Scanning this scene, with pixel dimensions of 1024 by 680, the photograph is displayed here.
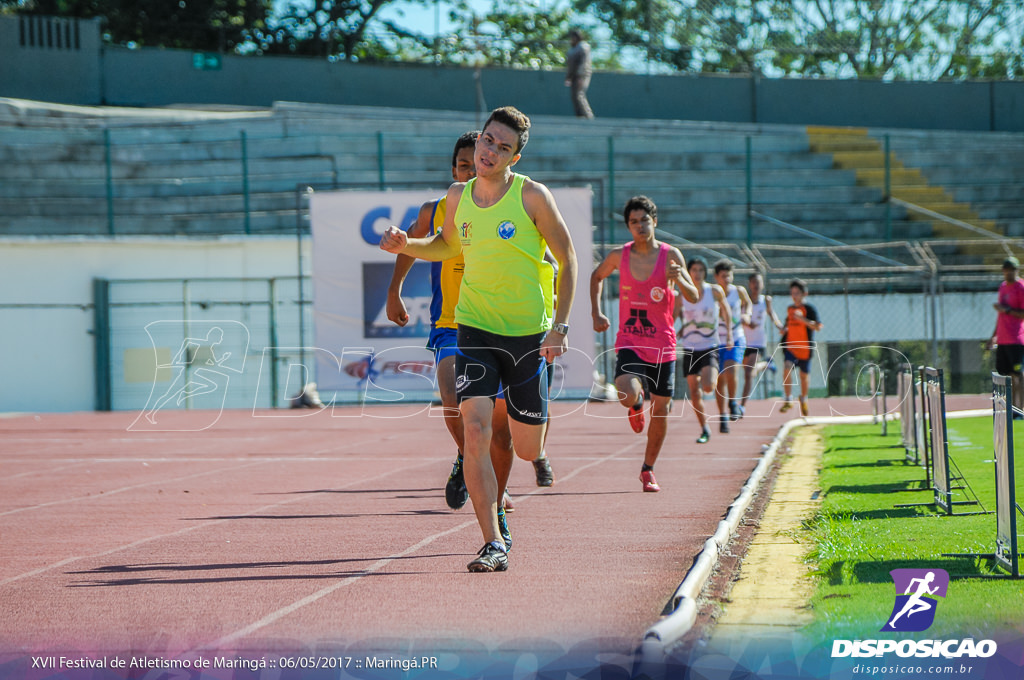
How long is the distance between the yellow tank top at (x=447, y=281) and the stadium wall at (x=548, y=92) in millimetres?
28040

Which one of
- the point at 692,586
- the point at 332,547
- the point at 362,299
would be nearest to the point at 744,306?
the point at 362,299

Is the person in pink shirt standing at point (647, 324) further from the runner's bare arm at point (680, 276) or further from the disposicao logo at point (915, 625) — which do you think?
the disposicao logo at point (915, 625)

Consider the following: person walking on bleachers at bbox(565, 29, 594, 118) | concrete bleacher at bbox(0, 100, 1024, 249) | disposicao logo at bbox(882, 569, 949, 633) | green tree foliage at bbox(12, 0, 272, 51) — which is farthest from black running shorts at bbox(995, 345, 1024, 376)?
green tree foliage at bbox(12, 0, 272, 51)

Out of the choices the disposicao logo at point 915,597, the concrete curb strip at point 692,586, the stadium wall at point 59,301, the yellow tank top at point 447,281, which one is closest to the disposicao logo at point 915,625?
the disposicao logo at point 915,597

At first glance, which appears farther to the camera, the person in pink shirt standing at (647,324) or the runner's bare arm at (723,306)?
the runner's bare arm at (723,306)

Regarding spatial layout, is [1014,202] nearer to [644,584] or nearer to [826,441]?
[826,441]

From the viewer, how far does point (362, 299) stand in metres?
22.1

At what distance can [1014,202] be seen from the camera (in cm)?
2925

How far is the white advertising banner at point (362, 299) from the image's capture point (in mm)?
21984

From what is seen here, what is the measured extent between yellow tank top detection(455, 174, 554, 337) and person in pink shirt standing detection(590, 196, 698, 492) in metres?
3.03

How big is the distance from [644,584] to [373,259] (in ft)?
55.3

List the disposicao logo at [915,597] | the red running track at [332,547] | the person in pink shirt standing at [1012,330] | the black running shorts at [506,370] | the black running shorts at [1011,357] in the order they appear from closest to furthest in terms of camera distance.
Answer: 1. the disposicao logo at [915,597]
2. the red running track at [332,547]
3. the black running shorts at [506,370]
4. the person in pink shirt standing at [1012,330]
5. the black running shorts at [1011,357]

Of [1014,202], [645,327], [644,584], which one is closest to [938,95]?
[1014,202]

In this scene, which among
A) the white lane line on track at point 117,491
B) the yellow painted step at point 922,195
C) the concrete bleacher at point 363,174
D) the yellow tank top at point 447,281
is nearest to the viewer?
the yellow tank top at point 447,281
